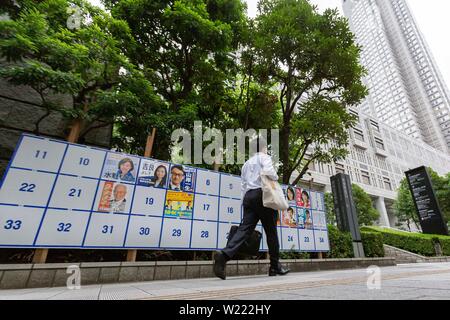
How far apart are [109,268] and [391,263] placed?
755 cm

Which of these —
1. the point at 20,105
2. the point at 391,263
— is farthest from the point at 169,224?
the point at 391,263

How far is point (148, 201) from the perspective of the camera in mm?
3812

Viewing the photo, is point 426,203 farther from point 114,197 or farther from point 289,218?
point 114,197

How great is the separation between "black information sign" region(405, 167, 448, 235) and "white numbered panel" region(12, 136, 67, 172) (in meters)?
19.6

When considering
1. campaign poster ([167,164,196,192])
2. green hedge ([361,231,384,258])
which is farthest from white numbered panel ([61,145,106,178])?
green hedge ([361,231,384,258])

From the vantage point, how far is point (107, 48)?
459 cm

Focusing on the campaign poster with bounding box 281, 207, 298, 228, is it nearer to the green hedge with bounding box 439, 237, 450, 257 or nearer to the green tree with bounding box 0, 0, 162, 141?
the green tree with bounding box 0, 0, 162, 141

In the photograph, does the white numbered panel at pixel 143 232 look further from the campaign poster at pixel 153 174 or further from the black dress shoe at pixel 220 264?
the black dress shoe at pixel 220 264

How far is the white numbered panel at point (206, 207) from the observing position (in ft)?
13.7

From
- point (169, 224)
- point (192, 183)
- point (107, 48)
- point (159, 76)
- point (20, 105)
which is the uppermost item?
point (159, 76)

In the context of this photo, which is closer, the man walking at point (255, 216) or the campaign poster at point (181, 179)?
the man walking at point (255, 216)

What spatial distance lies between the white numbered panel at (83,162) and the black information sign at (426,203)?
1900cm

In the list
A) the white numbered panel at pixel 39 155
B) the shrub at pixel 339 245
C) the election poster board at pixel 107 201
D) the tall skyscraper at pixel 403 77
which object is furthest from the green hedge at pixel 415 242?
the tall skyscraper at pixel 403 77
